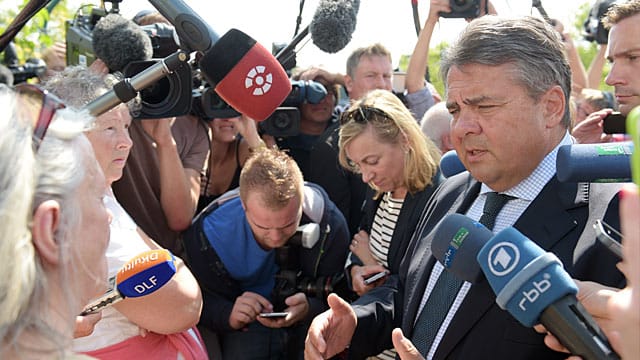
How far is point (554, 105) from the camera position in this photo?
1.94m

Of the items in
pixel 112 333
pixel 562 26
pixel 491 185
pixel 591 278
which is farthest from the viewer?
pixel 562 26

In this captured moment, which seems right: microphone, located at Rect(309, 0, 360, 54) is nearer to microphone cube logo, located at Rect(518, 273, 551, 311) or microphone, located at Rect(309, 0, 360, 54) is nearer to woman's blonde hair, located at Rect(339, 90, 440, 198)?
woman's blonde hair, located at Rect(339, 90, 440, 198)

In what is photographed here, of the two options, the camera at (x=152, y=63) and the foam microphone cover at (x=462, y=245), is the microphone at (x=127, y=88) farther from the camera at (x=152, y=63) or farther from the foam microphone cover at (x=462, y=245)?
the foam microphone cover at (x=462, y=245)

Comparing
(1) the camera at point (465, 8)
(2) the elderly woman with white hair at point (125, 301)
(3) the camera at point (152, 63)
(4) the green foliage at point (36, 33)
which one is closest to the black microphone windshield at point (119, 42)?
(3) the camera at point (152, 63)

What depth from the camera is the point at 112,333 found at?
7.34 ft

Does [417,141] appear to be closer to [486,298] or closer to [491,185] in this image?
[491,185]

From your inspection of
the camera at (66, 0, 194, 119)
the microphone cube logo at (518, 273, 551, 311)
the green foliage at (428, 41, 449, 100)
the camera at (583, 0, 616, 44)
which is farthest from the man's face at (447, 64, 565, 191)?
the camera at (583, 0, 616, 44)

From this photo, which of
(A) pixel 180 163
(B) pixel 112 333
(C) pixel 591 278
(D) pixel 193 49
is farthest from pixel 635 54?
(B) pixel 112 333

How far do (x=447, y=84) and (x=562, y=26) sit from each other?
2226 millimetres

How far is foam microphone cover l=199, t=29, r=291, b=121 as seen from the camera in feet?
6.22

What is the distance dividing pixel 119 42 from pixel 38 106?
1515 mm

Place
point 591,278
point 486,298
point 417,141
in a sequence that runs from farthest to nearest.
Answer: point 417,141 < point 486,298 < point 591,278

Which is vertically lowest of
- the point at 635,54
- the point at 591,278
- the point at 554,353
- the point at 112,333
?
the point at 112,333

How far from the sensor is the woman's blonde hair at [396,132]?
2.87m
